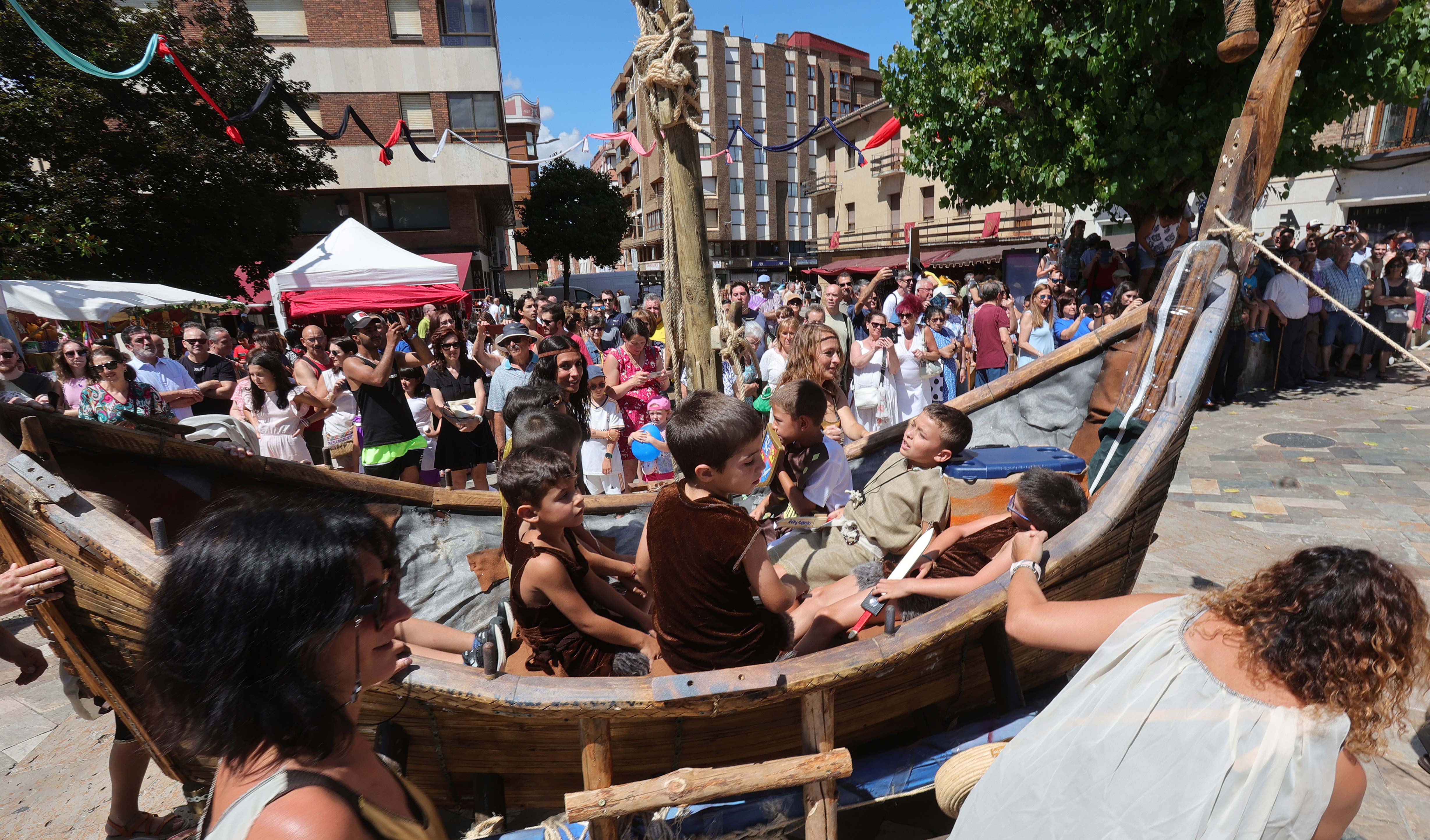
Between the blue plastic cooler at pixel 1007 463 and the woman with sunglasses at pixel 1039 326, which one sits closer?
the blue plastic cooler at pixel 1007 463

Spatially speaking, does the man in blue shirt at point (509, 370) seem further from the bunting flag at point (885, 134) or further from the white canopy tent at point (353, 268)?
the bunting flag at point (885, 134)

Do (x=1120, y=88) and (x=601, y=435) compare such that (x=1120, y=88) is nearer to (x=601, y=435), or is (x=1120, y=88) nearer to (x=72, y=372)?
(x=601, y=435)

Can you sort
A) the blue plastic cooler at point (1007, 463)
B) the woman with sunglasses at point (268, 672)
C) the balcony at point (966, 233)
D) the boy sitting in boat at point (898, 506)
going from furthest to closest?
the balcony at point (966, 233) → the blue plastic cooler at point (1007, 463) → the boy sitting in boat at point (898, 506) → the woman with sunglasses at point (268, 672)

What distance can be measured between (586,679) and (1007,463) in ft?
7.60

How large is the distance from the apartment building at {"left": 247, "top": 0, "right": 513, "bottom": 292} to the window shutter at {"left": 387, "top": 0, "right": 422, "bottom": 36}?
0.02m

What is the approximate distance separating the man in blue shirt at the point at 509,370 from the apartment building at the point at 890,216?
16039 mm

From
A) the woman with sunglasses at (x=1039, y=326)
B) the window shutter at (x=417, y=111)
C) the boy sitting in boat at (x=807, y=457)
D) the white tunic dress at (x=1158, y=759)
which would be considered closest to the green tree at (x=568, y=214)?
the window shutter at (x=417, y=111)

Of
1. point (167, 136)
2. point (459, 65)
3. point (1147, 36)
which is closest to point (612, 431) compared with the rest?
point (1147, 36)

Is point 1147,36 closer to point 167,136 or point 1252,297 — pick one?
point 1252,297

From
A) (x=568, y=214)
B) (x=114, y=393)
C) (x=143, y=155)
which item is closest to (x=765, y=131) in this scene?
(x=568, y=214)

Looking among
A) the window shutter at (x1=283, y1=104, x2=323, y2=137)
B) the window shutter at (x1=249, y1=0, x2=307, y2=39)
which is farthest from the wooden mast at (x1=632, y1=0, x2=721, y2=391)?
the window shutter at (x1=249, y1=0, x2=307, y2=39)

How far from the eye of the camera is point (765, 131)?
43219mm

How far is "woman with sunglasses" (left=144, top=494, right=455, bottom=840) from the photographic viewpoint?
3.15ft

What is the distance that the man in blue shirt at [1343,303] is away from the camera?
910cm
